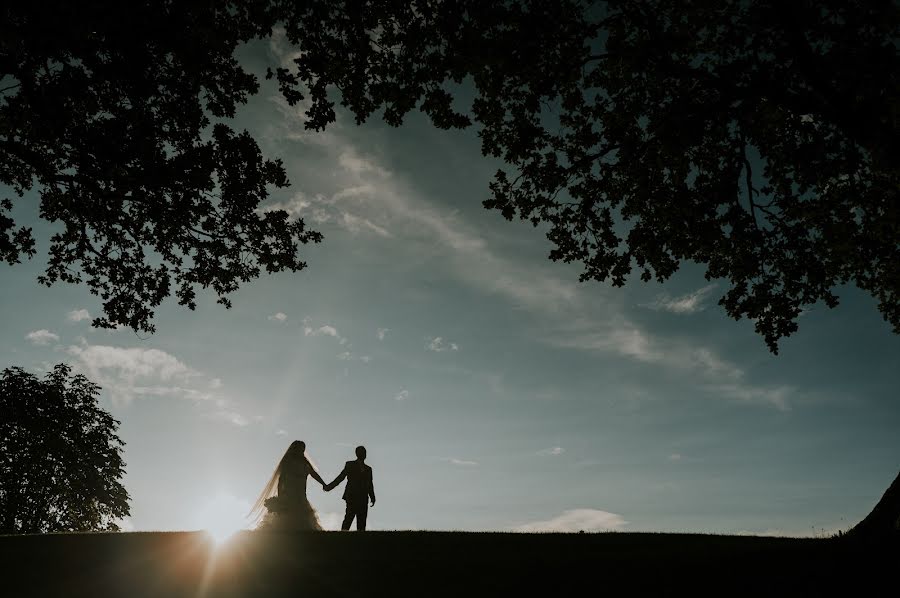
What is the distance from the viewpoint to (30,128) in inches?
547

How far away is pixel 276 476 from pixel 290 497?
820 millimetres

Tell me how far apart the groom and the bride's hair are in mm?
1279

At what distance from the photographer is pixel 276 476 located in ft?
52.7

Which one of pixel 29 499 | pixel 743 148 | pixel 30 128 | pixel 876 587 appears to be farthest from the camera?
pixel 29 499

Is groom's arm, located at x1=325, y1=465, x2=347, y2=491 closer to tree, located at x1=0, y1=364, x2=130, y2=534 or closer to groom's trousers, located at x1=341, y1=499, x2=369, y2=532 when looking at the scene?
groom's trousers, located at x1=341, y1=499, x2=369, y2=532

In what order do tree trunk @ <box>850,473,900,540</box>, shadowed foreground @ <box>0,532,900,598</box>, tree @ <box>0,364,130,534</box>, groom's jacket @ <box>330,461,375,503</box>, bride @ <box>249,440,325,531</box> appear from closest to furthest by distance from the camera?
shadowed foreground @ <box>0,532,900,598</box> → tree trunk @ <box>850,473,900,540</box> → bride @ <box>249,440,325,531</box> → groom's jacket @ <box>330,461,375,503</box> → tree @ <box>0,364,130,534</box>

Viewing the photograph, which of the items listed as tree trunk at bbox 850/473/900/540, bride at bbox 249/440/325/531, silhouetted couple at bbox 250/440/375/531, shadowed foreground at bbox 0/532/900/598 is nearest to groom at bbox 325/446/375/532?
silhouetted couple at bbox 250/440/375/531

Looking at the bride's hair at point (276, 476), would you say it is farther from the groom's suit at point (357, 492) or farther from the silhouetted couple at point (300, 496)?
the groom's suit at point (357, 492)

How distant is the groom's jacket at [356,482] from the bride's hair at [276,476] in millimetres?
1228

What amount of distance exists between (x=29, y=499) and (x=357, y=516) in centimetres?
3291

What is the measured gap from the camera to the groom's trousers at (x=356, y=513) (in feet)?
51.2

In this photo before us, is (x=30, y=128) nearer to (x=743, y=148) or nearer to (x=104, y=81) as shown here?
(x=104, y=81)

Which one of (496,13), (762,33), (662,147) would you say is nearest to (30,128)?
(496,13)

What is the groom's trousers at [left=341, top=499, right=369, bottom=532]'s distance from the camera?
15594 mm
